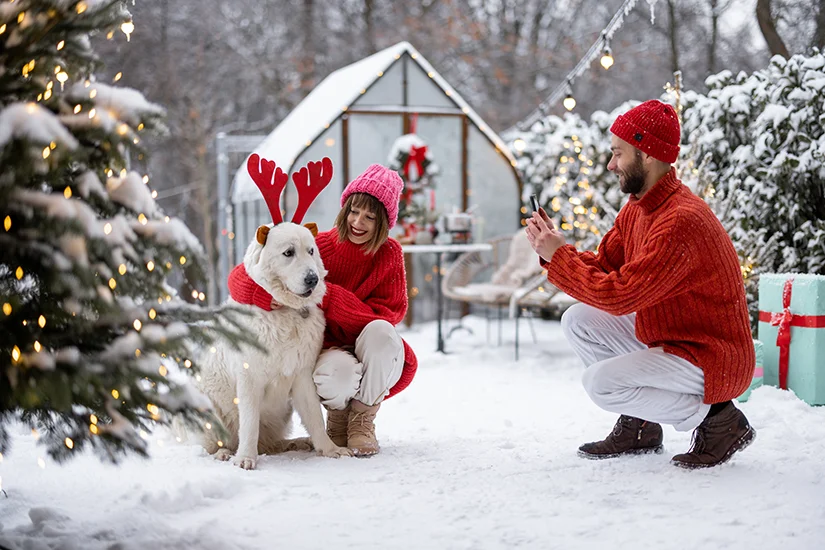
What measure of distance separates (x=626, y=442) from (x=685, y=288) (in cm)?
75

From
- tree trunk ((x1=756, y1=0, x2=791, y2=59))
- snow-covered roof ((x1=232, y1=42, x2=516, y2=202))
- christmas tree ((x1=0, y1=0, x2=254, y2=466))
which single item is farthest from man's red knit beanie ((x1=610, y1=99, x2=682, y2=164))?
snow-covered roof ((x1=232, y1=42, x2=516, y2=202))

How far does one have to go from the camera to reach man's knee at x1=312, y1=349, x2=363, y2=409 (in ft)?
10.5

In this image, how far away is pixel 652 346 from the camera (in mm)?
3078

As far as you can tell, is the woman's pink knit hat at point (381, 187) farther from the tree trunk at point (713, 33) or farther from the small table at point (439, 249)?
the tree trunk at point (713, 33)

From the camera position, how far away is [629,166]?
307cm

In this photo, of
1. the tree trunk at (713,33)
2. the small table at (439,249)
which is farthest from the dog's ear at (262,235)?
the tree trunk at (713,33)

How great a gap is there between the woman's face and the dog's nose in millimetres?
446

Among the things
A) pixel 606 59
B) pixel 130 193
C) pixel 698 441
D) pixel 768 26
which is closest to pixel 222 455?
pixel 130 193

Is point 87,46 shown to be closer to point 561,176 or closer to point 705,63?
point 561,176

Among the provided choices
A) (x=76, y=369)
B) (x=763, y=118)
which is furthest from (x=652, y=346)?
(x=763, y=118)

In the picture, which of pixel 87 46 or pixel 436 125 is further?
pixel 436 125

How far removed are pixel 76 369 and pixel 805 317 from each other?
380 cm

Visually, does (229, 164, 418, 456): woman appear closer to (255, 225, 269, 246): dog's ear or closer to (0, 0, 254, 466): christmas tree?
(255, 225, 269, 246): dog's ear

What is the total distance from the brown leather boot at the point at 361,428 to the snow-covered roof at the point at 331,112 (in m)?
4.44
